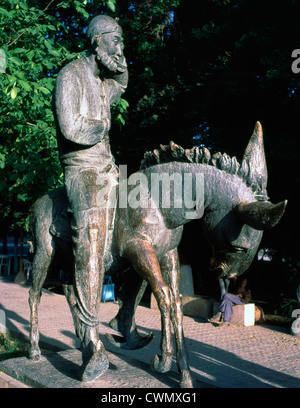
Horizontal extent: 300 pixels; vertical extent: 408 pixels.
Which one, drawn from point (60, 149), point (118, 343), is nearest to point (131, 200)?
point (60, 149)

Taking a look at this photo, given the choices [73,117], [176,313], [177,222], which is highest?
[73,117]

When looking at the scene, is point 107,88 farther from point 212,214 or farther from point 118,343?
point 118,343

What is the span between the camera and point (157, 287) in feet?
10.6

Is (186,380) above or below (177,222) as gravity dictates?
below

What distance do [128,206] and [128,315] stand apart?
1.02m

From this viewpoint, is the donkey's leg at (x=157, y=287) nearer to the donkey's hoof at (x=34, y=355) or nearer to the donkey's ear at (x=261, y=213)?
the donkey's ear at (x=261, y=213)

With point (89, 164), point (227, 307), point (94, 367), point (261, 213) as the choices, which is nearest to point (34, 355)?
point (94, 367)

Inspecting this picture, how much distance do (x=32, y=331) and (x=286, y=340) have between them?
6.65 metres

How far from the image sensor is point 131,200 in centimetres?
357

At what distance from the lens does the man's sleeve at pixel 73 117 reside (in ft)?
11.1

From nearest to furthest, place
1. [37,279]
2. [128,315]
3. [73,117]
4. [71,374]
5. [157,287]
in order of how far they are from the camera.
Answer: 1. [157,287]
2. [73,117]
3. [71,374]
4. [128,315]
5. [37,279]

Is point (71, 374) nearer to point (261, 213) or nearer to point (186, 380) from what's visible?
point (186, 380)

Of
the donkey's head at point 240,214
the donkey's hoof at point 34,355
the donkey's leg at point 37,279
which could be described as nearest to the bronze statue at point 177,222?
the donkey's head at point 240,214

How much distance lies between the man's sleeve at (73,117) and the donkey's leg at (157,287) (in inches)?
35.4
